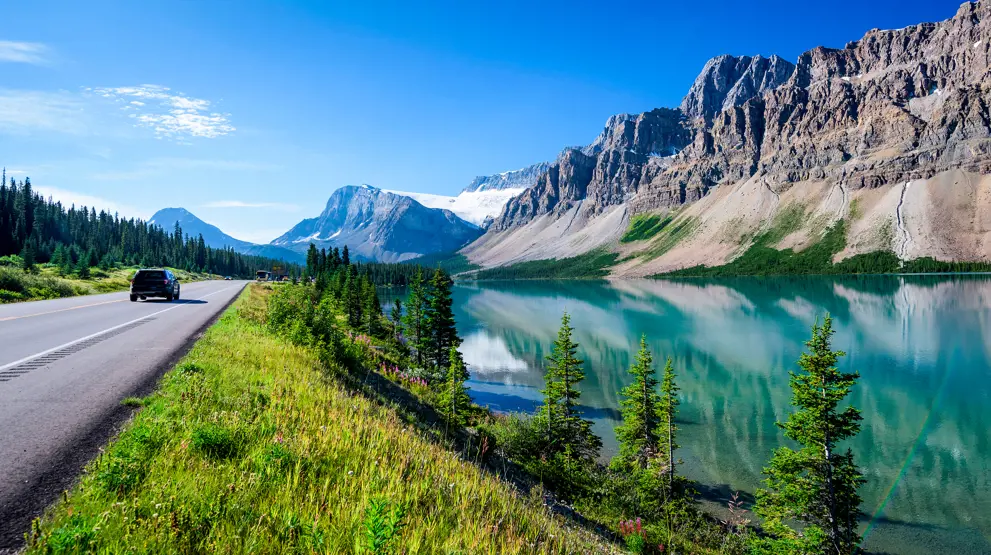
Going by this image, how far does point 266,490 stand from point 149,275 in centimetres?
3472

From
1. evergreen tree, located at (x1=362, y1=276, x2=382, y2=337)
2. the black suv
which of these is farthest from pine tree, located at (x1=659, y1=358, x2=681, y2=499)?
Answer: evergreen tree, located at (x1=362, y1=276, x2=382, y2=337)

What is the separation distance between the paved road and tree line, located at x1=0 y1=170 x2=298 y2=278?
230ft

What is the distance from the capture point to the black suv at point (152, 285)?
30.5 meters

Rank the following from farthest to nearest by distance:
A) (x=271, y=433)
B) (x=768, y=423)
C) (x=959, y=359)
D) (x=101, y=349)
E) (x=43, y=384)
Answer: (x=959, y=359) → (x=768, y=423) → (x=101, y=349) → (x=43, y=384) → (x=271, y=433)

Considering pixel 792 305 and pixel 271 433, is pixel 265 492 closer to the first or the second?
pixel 271 433

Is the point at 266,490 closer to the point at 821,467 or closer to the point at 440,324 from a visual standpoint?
the point at 821,467

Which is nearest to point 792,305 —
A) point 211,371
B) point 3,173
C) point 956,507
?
point 956,507

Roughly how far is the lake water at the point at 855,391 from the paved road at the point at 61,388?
25.6m

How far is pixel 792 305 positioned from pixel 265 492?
120 metres

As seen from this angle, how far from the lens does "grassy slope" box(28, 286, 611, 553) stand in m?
3.72

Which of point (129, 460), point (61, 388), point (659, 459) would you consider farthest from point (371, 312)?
point (129, 460)

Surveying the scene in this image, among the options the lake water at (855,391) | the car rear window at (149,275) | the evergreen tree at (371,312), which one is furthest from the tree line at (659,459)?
the evergreen tree at (371,312)

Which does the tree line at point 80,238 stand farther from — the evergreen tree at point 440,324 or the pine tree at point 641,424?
the pine tree at point 641,424

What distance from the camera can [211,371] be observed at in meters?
9.96
